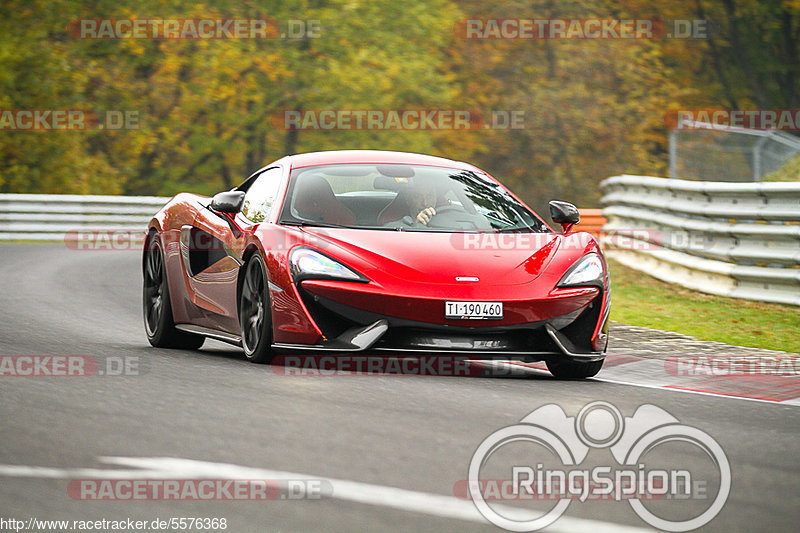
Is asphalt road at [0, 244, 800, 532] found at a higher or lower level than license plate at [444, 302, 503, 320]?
lower

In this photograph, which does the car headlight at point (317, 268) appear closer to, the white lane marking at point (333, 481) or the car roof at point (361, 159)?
the car roof at point (361, 159)

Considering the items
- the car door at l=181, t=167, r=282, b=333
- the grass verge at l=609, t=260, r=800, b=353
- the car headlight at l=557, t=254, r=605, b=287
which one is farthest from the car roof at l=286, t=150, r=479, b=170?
the grass verge at l=609, t=260, r=800, b=353

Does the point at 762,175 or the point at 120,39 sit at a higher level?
the point at 120,39

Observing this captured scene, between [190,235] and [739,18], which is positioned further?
[739,18]

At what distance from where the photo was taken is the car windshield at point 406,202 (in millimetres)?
8844

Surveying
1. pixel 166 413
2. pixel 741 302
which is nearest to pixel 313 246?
pixel 166 413

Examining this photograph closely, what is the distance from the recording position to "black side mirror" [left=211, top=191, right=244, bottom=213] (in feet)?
29.6

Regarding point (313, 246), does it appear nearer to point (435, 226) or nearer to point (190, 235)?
point (435, 226)

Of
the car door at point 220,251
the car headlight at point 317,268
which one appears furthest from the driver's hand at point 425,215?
the car headlight at point 317,268

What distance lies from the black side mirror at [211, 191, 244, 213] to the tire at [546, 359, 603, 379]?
2.33 meters

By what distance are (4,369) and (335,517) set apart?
419cm

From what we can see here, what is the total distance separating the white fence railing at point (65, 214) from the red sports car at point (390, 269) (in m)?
21.9

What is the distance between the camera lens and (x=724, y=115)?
55.4 m

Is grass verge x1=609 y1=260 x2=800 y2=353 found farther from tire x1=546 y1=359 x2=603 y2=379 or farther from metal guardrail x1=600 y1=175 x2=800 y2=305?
tire x1=546 y1=359 x2=603 y2=379
